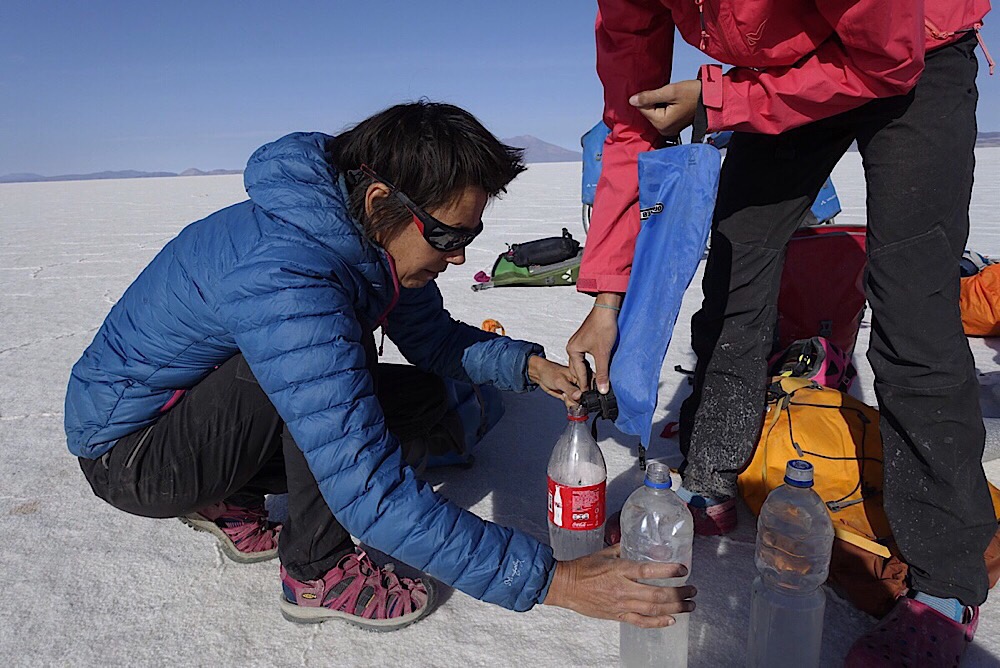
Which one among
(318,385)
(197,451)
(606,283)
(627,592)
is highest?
(606,283)

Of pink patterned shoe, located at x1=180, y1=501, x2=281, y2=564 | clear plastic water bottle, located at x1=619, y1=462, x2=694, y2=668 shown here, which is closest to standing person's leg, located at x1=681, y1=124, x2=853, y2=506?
clear plastic water bottle, located at x1=619, y1=462, x2=694, y2=668

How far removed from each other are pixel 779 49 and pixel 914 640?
4.54ft

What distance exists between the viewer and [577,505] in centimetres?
203

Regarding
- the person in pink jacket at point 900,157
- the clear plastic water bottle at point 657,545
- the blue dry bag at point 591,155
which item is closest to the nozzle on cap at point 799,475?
the clear plastic water bottle at point 657,545

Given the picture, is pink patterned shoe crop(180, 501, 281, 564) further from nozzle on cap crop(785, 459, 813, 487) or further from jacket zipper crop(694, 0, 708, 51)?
jacket zipper crop(694, 0, 708, 51)

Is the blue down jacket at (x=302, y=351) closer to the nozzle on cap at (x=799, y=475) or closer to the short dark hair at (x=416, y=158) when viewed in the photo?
the short dark hair at (x=416, y=158)

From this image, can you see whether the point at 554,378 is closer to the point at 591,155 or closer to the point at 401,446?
the point at 401,446

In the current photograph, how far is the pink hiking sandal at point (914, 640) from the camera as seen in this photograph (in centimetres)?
162

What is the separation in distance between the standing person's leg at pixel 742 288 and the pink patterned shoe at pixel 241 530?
1356 mm

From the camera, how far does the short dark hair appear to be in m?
1.64

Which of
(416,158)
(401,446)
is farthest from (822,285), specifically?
(416,158)

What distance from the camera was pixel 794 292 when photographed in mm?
3340

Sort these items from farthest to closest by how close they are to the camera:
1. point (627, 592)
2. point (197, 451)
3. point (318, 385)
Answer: point (197, 451) < point (318, 385) < point (627, 592)

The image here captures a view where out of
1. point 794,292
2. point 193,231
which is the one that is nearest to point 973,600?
point 794,292
